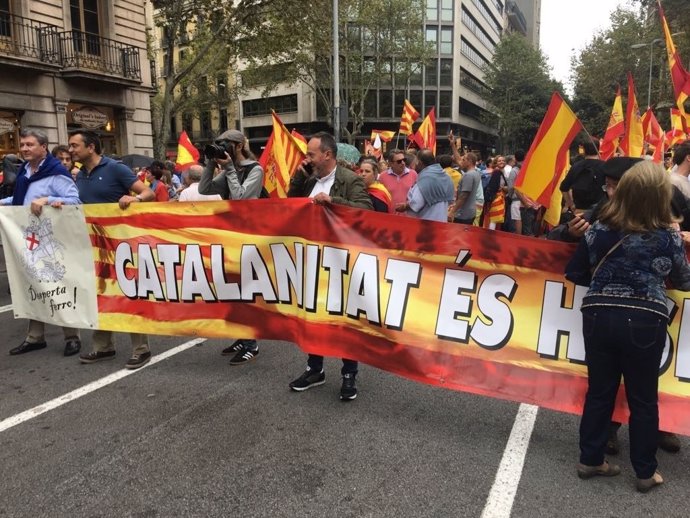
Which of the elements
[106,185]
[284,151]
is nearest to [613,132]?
[284,151]

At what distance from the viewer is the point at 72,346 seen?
16.8 ft

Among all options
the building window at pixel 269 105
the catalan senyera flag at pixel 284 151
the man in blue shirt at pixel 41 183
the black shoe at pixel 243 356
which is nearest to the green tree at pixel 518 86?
the building window at pixel 269 105

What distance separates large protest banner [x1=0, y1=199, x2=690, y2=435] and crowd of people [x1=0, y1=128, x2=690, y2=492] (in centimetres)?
23

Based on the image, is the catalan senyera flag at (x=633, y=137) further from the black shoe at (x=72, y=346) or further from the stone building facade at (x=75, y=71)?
the stone building facade at (x=75, y=71)

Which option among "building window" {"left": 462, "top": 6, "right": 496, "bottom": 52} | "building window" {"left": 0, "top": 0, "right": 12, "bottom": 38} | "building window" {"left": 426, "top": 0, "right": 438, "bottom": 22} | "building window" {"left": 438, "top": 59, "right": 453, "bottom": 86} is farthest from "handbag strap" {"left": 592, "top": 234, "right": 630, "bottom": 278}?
"building window" {"left": 462, "top": 6, "right": 496, "bottom": 52}

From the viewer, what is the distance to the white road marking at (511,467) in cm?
274

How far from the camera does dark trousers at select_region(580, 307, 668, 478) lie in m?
2.68

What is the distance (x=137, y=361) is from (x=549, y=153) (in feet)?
12.1

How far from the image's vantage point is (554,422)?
3.70 m

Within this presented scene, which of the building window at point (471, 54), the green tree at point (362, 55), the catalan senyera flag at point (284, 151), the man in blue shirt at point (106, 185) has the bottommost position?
the man in blue shirt at point (106, 185)

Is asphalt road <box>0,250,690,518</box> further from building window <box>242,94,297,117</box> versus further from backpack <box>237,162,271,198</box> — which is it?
building window <box>242,94,297,117</box>

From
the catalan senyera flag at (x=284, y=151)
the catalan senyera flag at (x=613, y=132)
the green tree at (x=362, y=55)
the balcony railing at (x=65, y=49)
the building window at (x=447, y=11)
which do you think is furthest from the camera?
the building window at (x=447, y=11)

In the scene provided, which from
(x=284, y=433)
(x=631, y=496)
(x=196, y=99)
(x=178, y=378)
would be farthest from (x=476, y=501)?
(x=196, y=99)

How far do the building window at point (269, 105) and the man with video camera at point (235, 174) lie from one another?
4694cm
